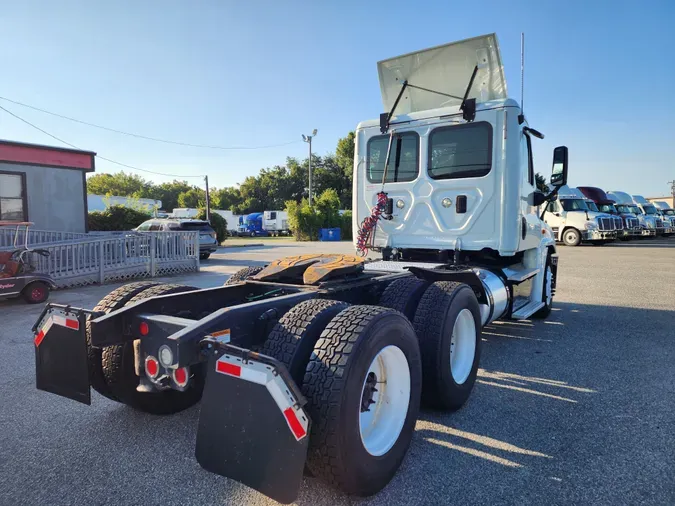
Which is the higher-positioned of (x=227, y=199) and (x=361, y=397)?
(x=227, y=199)

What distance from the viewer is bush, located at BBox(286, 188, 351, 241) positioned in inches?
1320

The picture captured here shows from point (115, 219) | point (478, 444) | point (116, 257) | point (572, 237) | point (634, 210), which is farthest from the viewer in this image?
point (634, 210)

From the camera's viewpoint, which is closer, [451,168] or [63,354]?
[63,354]

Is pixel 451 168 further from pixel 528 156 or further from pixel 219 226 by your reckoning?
pixel 219 226

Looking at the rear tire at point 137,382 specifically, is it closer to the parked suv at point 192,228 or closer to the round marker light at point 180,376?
the round marker light at point 180,376

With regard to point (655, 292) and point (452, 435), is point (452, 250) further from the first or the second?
point (655, 292)

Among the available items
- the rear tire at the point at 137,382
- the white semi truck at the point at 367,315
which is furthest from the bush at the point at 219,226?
the rear tire at the point at 137,382

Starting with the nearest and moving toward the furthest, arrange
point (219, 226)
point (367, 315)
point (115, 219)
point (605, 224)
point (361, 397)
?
point (361, 397) → point (367, 315) → point (115, 219) → point (605, 224) → point (219, 226)

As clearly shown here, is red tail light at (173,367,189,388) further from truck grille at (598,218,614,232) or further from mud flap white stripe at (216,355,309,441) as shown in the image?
truck grille at (598,218,614,232)

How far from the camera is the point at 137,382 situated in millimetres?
3113

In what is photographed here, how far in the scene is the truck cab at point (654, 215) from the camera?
29.9 metres

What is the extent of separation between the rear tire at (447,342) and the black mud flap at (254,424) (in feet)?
5.33

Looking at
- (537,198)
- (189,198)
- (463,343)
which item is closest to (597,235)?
(537,198)

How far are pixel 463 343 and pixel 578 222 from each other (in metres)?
22.5
